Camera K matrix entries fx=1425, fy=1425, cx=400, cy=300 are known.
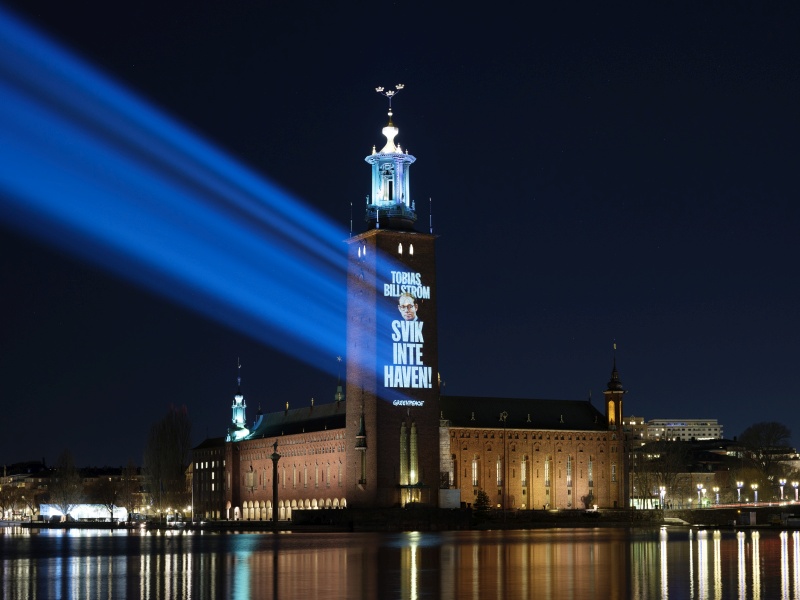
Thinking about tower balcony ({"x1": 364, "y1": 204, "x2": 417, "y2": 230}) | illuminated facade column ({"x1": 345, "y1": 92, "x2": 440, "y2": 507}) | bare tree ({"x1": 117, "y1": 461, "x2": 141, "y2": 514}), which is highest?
tower balcony ({"x1": 364, "y1": 204, "x2": 417, "y2": 230})

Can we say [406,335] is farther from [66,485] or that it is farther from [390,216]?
[66,485]

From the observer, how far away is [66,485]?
162m

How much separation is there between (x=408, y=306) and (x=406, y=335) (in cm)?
226

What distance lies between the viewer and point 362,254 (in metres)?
112

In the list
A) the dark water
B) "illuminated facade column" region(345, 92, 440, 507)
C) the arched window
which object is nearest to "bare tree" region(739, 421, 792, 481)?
the arched window

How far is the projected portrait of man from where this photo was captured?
110062mm

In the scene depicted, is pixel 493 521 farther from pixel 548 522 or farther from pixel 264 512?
pixel 264 512

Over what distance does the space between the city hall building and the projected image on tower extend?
77 millimetres

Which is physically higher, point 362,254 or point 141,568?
point 362,254

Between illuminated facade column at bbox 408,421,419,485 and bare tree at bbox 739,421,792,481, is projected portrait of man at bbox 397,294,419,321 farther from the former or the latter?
bare tree at bbox 739,421,792,481

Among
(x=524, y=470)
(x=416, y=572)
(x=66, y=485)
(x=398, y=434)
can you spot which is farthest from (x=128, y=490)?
(x=416, y=572)

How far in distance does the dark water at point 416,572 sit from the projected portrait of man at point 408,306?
51687 millimetres

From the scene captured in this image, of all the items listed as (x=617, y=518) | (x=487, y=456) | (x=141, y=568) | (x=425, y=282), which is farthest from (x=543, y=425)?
(x=141, y=568)

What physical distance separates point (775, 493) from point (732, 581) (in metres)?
133
